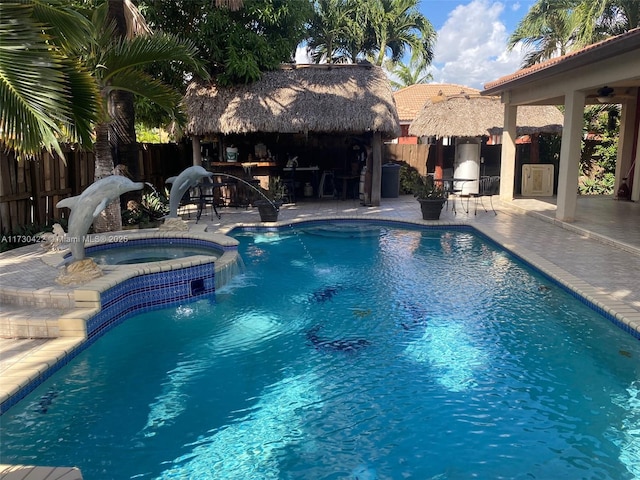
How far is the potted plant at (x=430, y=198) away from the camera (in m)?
11.4

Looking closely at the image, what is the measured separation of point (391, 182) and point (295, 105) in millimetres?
4352

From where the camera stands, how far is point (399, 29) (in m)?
28.4

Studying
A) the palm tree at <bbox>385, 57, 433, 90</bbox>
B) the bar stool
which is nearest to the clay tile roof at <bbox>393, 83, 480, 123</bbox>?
the palm tree at <bbox>385, 57, 433, 90</bbox>

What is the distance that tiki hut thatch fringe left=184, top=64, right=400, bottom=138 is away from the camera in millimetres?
13570

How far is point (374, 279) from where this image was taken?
24.2 feet

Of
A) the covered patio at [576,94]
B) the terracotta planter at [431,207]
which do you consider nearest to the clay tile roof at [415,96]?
the covered patio at [576,94]

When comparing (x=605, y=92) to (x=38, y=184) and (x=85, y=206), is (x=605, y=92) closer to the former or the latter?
(x=85, y=206)

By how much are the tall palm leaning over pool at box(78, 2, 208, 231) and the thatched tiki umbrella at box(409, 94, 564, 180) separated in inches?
382

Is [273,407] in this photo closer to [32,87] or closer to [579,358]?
[579,358]

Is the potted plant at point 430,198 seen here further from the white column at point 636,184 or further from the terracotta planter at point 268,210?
the white column at point 636,184

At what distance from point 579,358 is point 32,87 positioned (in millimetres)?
5508

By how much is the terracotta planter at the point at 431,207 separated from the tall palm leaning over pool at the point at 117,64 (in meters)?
5.69

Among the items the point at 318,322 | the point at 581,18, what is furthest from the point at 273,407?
the point at 581,18

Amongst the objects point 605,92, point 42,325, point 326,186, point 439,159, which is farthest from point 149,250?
point 439,159
